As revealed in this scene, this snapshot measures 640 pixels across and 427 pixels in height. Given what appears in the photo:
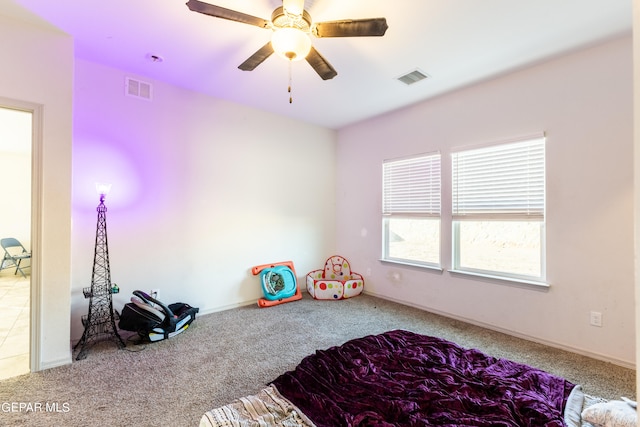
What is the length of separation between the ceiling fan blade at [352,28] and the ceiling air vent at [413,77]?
138 centimetres

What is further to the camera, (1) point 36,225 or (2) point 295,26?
(1) point 36,225

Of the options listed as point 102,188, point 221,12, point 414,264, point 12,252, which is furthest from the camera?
point 12,252

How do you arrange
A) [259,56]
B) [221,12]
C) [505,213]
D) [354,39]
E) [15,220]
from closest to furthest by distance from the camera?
[221,12], [259,56], [354,39], [505,213], [15,220]

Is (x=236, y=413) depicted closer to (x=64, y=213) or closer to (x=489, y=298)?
(x=64, y=213)

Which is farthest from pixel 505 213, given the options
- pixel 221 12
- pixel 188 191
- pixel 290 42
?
pixel 188 191

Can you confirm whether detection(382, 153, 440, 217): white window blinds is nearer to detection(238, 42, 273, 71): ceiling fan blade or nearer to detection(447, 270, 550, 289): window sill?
detection(447, 270, 550, 289): window sill

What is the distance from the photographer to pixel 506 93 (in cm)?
311

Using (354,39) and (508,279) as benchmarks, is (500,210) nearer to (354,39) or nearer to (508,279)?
(508,279)

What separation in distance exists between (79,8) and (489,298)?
4601 millimetres

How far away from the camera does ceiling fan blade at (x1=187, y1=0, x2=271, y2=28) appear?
170 cm

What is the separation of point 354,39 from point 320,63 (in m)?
0.50

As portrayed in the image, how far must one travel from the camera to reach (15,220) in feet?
16.2

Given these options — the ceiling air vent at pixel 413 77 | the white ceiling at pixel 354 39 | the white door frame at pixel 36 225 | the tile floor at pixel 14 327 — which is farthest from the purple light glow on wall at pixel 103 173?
the ceiling air vent at pixel 413 77

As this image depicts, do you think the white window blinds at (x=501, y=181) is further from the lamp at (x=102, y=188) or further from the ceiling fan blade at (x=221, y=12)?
the lamp at (x=102, y=188)
